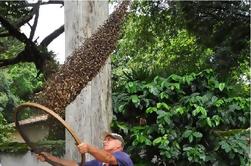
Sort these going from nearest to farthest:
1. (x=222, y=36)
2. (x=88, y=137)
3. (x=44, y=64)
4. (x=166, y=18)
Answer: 1. (x=88, y=137)
2. (x=44, y=64)
3. (x=222, y=36)
4. (x=166, y=18)

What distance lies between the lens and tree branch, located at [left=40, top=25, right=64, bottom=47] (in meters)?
9.02

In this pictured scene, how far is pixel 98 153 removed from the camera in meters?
3.07

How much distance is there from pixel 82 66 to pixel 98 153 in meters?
0.78

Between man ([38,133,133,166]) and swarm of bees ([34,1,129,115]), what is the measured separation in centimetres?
34

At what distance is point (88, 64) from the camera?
12.0ft

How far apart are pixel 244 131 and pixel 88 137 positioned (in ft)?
5.79

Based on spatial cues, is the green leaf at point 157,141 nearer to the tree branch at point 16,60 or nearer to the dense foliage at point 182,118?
the dense foliage at point 182,118

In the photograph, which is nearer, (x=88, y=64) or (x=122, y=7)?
(x=88, y=64)

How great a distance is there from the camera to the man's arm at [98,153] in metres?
2.95

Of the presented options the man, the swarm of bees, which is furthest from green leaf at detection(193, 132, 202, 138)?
the man

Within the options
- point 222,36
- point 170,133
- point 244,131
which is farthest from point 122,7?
point 222,36

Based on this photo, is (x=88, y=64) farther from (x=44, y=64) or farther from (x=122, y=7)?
(x=44, y=64)

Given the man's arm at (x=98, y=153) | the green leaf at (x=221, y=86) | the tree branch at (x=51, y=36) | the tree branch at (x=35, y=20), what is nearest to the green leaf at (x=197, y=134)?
the green leaf at (x=221, y=86)

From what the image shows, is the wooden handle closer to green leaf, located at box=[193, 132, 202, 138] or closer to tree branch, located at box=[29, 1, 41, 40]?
green leaf, located at box=[193, 132, 202, 138]
